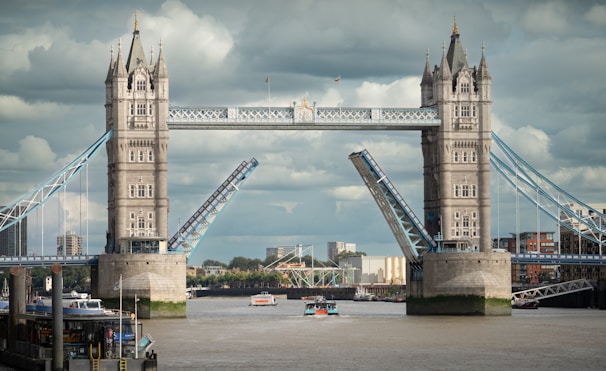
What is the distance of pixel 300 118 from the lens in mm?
102062

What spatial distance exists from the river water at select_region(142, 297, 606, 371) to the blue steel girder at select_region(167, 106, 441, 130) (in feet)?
46.1

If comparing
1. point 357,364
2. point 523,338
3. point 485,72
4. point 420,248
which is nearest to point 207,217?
point 420,248

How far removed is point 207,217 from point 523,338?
31.9 metres

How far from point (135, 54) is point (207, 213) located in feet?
42.3

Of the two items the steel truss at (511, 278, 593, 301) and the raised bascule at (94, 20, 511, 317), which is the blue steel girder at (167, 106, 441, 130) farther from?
the steel truss at (511, 278, 593, 301)

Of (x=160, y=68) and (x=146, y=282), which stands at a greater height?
(x=160, y=68)

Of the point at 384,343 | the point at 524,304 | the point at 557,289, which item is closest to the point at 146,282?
the point at 384,343

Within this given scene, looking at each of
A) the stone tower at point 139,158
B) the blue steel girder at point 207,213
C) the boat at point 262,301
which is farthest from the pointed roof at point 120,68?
the boat at point 262,301

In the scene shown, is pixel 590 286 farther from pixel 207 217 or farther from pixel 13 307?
pixel 13 307

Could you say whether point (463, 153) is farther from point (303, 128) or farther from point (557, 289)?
point (557, 289)

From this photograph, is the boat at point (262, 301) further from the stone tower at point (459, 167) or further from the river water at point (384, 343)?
the river water at point (384, 343)

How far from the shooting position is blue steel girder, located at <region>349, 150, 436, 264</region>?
331ft

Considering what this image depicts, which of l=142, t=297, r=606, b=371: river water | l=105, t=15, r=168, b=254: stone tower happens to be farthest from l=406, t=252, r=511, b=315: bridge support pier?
l=105, t=15, r=168, b=254: stone tower

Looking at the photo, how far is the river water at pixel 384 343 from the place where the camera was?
203ft
